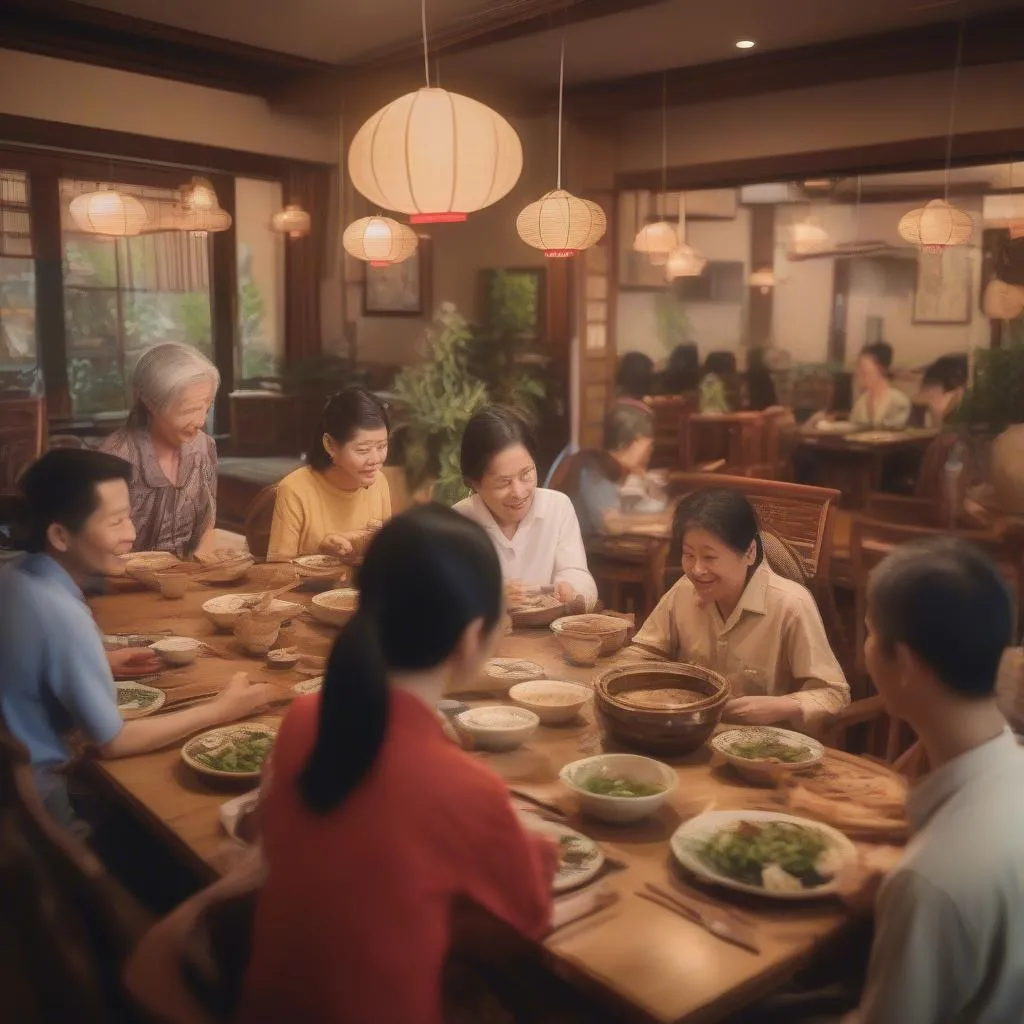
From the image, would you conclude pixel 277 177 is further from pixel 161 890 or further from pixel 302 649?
pixel 161 890

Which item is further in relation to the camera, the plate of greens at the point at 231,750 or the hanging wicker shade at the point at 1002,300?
the hanging wicker shade at the point at 1002,300

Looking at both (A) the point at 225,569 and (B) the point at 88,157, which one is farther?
(B) the point at 88,157

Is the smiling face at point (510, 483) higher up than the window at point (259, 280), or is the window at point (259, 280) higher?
the window at point (259, 280)

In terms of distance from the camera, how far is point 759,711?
1.87 meters

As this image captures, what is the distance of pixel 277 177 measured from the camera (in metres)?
5.91

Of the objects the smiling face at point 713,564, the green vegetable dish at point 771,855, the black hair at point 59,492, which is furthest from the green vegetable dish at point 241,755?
the smiling face at point 713,564

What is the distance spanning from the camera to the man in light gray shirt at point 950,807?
3.56 ft

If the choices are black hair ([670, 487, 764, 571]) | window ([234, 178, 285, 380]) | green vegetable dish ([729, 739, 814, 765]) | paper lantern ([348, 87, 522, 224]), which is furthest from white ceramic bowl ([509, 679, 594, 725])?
window ([234, 178, 285, 380])

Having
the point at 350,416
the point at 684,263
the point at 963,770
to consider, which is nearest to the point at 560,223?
the point at 350,416

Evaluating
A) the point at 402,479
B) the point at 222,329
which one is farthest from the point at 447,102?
the point at 222,329

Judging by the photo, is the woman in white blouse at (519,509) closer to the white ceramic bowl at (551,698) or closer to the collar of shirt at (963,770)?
the white ceramic bowl at (551,698)

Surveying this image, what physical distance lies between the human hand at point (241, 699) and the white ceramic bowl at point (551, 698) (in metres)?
0.46

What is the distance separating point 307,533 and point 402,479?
7.22ft

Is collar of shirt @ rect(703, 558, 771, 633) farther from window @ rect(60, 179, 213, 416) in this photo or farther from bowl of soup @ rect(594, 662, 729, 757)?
window @ rect(60, 179, 213, 416)
